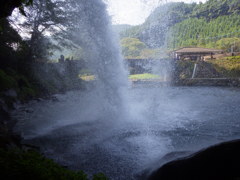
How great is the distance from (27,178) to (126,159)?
2.48 metres

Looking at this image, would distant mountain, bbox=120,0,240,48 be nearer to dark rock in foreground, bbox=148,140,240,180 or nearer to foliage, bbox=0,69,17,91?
foliage, bbox=0,69,17,91

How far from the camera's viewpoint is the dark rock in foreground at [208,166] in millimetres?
2678

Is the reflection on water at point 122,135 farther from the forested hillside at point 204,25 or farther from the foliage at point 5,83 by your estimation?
the forested hillside at point 204,25

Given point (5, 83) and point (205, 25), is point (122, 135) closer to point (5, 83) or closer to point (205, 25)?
point (5, 83)

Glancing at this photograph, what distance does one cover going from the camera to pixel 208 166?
2725 mm

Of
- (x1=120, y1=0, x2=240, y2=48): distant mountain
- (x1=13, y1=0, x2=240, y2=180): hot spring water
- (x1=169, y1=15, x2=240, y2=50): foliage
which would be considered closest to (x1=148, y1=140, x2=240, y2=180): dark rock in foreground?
(x1=13, y1=0, x2=240, y2=180): hot spring water

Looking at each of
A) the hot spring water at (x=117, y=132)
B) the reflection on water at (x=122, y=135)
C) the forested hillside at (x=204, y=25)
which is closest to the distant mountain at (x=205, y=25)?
the forested hillside at (x=204, y=25)

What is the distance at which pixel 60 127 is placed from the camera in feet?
19.2

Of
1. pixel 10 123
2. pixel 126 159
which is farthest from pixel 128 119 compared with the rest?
pixel 10 123

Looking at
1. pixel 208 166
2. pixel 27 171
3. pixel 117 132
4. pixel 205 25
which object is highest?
pixel 205 25

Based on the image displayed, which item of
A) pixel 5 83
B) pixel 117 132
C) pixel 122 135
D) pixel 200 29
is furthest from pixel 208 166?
pixel 200 29

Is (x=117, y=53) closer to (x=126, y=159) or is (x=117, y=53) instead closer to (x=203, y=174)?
(x=126, y=159)

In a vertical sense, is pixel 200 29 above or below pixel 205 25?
below

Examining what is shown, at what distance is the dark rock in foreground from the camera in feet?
8.79
